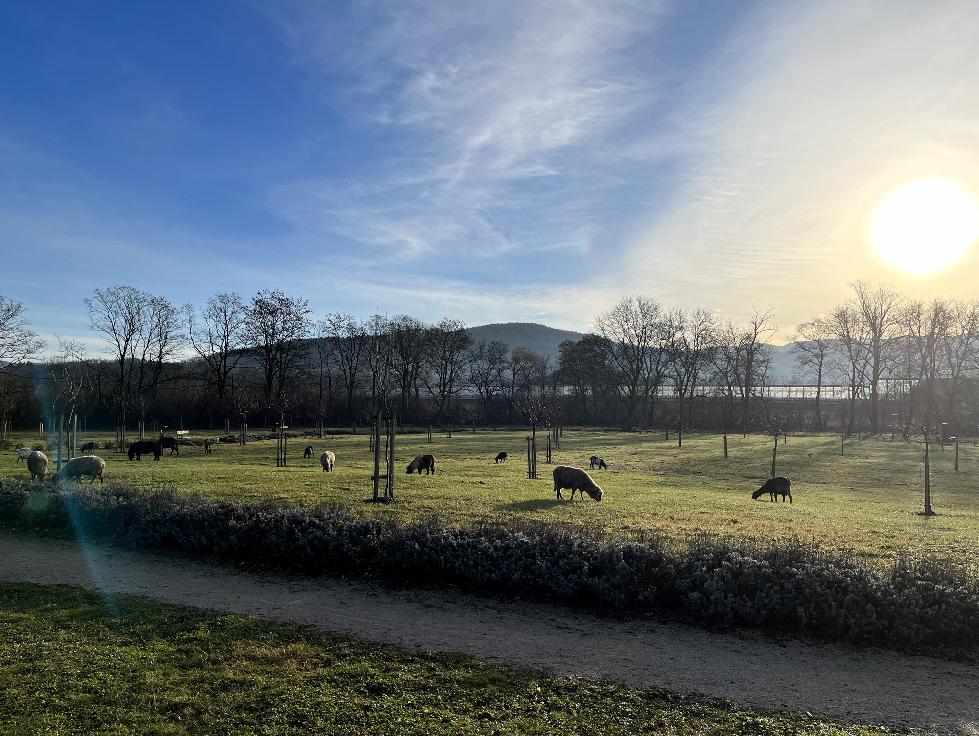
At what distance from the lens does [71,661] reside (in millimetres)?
6555

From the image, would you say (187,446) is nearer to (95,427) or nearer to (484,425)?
(95,427)

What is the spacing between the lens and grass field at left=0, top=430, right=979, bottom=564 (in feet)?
45.6

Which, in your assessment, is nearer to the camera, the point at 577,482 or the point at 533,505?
the point at 533,505

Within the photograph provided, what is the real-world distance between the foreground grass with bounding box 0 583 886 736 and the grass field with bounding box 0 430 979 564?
613cm

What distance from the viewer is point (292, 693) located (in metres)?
5.87

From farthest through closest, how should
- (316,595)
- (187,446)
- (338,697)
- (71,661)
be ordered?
(187,446), (316,595), (71,661), (338,697)

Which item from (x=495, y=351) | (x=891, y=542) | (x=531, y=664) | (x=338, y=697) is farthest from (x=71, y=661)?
(x=495, y=351)

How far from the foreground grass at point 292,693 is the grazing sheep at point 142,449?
27055 millimetres

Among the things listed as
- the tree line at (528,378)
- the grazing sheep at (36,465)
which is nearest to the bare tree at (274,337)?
the tree line at (528,378)

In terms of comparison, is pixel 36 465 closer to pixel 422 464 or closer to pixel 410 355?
pixel 422 464

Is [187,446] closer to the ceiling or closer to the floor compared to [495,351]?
closer to the floor

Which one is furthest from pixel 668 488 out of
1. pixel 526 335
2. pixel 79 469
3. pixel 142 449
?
pixel 526 335

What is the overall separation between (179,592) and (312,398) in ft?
209

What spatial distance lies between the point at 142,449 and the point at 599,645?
104 ft
